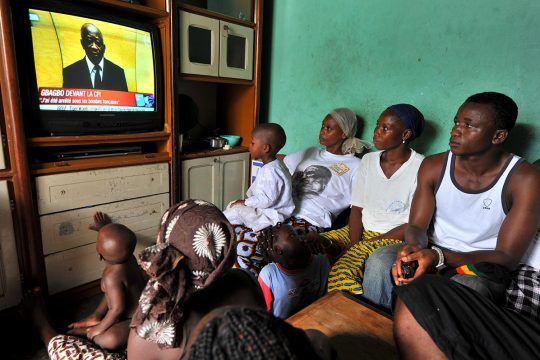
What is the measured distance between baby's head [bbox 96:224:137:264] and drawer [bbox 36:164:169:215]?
56 centimetres

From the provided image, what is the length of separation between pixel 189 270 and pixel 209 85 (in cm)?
240

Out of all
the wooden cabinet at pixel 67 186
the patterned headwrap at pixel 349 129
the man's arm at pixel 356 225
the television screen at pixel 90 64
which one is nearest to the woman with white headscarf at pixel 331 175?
the patterned headwrap at pixel 349 129

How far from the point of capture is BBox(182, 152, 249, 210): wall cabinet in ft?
7.72

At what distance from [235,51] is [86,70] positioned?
1.05 meters

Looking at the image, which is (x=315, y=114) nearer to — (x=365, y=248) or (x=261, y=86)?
(x=261, y=86)

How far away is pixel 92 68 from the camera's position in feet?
5.92

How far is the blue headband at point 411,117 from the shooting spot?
5.68 ft

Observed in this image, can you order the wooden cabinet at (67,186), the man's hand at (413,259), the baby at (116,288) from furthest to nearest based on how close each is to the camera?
the wooden cabinet at (67,186)
the baby at (116,288)
the man's hand at (413,259)

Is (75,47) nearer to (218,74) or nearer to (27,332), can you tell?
(218,74)

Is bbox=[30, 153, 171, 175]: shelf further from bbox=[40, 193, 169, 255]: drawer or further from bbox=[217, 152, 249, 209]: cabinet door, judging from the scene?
bbox=[217, 152, 249, 209]: cabinet door

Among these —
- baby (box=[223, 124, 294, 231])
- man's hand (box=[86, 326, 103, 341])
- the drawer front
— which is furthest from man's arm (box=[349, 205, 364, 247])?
the drawer front

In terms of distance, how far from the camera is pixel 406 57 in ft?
6.32

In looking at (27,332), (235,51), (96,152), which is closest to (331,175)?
(235,51)

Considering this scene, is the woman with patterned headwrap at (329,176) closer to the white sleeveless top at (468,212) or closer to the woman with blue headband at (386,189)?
the woman with blue headband at (386,189)
